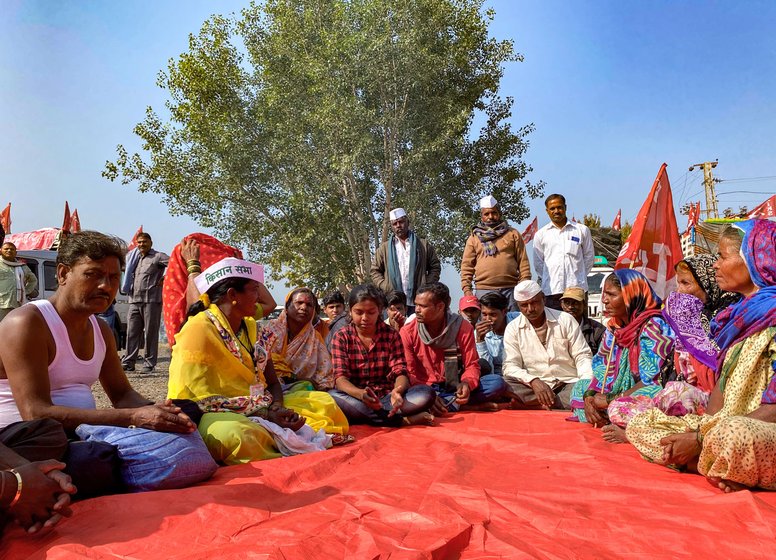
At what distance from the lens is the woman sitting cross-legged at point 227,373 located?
317 centimetres

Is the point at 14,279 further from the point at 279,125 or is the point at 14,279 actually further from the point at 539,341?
the point at 279,125

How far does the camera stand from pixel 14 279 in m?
7.70

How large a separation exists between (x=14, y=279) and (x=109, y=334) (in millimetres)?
5921

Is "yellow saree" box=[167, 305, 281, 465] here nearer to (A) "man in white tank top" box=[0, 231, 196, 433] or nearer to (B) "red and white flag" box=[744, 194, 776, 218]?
(A) "man in white tank top" box=[0, 231, 196, 433]

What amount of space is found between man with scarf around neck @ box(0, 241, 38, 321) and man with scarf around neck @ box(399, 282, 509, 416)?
5537 mm

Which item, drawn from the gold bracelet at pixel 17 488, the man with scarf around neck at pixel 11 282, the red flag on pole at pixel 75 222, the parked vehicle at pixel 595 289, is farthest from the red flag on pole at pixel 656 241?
the red flag on pole at pixel 75 222

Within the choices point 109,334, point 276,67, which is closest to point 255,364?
point 109,334

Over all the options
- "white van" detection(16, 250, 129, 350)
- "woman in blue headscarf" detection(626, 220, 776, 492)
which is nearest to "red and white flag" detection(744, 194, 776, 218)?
"woman in blue headscarf" detection(626, 220, 776, 492)

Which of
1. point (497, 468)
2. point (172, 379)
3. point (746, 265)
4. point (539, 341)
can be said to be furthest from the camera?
point (539, 341)

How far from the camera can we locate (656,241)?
7434 mm

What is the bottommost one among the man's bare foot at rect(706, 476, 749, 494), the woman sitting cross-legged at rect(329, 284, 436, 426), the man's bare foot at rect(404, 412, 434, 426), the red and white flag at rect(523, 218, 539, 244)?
the man's bare foot at rect(404, 412, 434, 426)

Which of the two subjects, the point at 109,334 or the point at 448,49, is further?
the point at 448,49

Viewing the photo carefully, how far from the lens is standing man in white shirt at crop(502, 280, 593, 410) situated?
5.17m

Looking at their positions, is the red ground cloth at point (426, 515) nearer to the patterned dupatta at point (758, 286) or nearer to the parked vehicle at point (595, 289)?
the patterned dupatta at point (758, 286)
